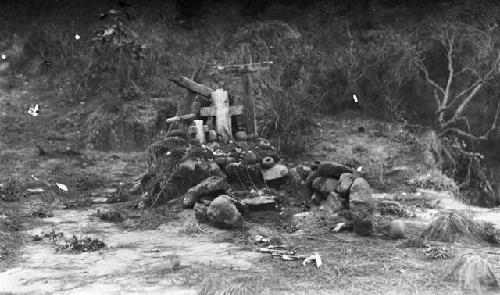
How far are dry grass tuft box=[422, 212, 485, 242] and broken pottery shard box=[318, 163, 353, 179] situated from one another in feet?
6.96

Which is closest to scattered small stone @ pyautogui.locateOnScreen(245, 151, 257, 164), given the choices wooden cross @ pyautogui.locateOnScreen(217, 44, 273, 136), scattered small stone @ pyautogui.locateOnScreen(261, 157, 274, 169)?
scattered small stone @ pyautogui.locateOnScreen(261, 157, 274, 169)

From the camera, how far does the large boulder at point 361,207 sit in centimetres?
766

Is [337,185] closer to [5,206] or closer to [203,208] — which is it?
[203,208]

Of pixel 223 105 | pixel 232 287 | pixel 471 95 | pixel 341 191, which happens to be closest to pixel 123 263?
pixel 232 287

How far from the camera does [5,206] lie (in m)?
9.48

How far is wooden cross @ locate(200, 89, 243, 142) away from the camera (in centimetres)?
1089

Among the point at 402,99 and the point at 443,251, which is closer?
the point at 443,251

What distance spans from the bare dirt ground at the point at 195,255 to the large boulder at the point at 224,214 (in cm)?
16

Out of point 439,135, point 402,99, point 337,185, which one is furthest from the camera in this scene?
point 402,99

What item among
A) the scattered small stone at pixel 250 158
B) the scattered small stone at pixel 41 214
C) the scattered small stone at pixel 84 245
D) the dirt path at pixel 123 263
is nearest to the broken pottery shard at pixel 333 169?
the scattered small stone at pixel 250 158

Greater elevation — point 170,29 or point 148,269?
point 170,29

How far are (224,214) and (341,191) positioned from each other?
209 cm

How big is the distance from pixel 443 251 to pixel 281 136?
689 centimetres

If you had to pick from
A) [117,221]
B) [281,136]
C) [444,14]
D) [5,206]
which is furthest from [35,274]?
[444,14]
